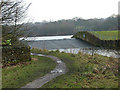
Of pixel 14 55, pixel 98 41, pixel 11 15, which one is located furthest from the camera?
pixel 98 41

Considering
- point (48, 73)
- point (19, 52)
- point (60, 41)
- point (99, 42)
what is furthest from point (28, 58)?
point (99, 42)

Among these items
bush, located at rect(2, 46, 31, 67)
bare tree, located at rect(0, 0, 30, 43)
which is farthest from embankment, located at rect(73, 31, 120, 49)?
bare tree, located at rect(0, 0, 30, 43)

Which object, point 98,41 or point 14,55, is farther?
point 98,41

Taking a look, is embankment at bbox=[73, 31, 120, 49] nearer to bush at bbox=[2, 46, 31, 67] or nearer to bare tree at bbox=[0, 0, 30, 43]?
bush at bbox=[2, 46, 31, 67]

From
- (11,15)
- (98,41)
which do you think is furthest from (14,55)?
(98,41)

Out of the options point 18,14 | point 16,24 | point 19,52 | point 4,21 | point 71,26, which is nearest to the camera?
point 4,21

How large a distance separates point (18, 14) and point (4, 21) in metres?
1.26

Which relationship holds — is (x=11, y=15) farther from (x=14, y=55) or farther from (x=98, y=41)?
(x=98, y=41)

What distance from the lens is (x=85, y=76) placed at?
7695mm

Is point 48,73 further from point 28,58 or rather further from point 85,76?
point 28,58

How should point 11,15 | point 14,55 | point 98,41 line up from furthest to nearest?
point 98,41
point 14,55
point 11,15

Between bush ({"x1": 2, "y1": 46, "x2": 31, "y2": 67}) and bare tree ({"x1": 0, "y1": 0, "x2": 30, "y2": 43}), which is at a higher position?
bare tree ({"x1": 0, "y1": 0, "x2": 30, "y2": 43})

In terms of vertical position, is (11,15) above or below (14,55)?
above

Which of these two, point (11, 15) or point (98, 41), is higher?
point (11, 15)
